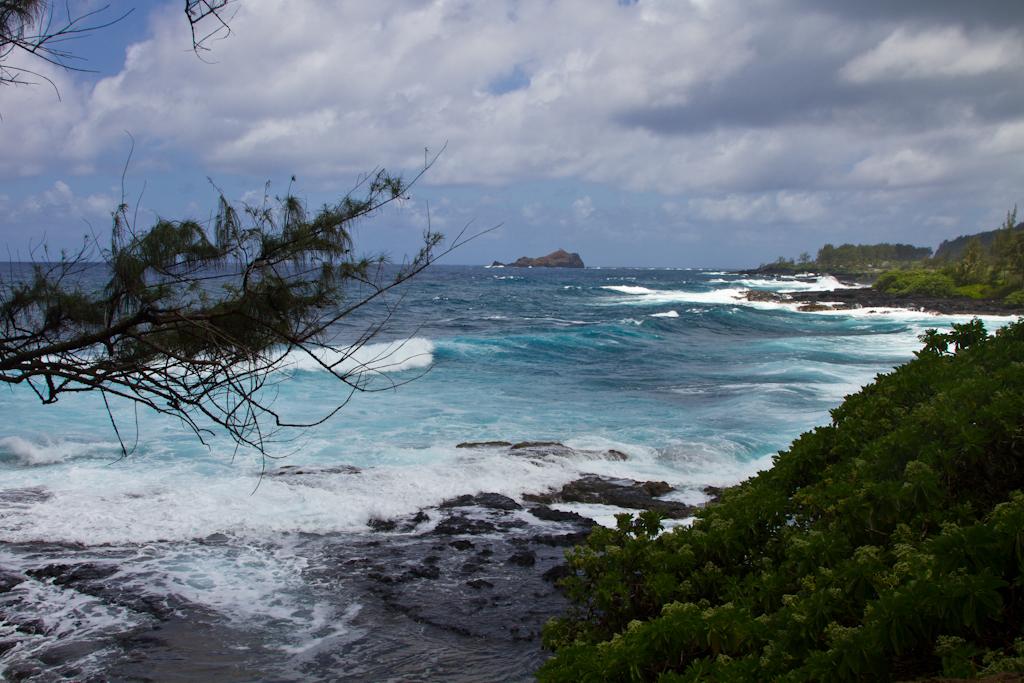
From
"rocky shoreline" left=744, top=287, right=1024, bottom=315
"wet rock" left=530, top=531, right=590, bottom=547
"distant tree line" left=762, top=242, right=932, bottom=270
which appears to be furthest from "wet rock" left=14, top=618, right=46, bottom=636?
"distant tree line" left=762, top=242, right=932, bottom=270

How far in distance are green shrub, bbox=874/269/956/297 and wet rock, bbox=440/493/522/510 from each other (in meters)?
50.2

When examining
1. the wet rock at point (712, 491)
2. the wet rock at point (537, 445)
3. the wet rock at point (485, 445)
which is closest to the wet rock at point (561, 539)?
the wet rock at point (712, 491)

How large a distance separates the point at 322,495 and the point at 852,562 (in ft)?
26.1

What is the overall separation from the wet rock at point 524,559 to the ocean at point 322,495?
1.37 feet

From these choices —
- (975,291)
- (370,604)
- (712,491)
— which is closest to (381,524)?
(370,604)

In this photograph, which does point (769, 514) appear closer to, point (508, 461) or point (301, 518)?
point (301, 518)

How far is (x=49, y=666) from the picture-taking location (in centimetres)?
580

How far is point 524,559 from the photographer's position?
802 cm

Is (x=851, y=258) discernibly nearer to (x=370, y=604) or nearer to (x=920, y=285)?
(x=920, y=285)

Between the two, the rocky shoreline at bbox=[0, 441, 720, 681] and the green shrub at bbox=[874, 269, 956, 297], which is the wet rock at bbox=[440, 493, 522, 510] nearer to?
the rocky shoreline at bbox=[0, 441, 720, 681]

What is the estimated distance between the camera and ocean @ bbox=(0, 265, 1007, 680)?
6168mm

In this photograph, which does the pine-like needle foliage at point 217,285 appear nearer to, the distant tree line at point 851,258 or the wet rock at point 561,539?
the wet rock at point 561,539

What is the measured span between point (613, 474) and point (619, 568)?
289 inches

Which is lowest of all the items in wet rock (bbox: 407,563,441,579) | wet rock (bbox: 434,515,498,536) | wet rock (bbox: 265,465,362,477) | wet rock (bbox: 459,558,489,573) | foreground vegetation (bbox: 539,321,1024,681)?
wet rock (bbox: 459,558,489,573)
